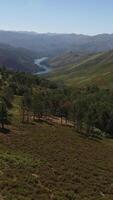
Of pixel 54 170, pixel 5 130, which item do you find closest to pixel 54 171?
pixel 54 170

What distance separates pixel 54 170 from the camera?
6188 cm

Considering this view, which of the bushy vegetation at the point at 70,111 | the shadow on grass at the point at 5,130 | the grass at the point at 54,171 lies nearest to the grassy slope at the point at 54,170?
the grass at the point at 54,171

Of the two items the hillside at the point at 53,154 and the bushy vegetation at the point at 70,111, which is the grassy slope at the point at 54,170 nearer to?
the hillside at the point at 53,154

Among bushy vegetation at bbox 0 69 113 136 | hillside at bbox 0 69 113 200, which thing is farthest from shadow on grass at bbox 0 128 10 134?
bushy vegetation at bbox 0 69 113 136

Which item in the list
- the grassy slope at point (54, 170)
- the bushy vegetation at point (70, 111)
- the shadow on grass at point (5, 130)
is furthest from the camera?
the bushy vegetation at point (70, 111)

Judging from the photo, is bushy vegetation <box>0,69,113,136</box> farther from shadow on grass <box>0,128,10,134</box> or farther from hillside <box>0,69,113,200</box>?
shadow on grass <box>0,128,10,134</box>

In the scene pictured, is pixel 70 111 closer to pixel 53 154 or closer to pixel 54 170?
pixel 53 154

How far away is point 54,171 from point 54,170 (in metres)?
0.78

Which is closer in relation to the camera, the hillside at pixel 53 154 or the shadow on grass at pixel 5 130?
the hillside at pixel 53 154

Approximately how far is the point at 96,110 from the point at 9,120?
49577mm

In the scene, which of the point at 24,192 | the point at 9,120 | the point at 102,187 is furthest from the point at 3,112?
the point at 24,192

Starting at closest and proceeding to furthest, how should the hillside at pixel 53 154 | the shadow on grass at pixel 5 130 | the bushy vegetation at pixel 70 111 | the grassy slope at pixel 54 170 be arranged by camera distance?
the grassy slope at pixel 54 170 < the hillside at pixel 53 154 < the shadow on grass at pixel 5 130 < the bushy vegetation at pixel 70 111

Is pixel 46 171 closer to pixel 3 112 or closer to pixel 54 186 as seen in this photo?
pixel 54 186

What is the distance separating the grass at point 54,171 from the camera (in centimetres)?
4609
